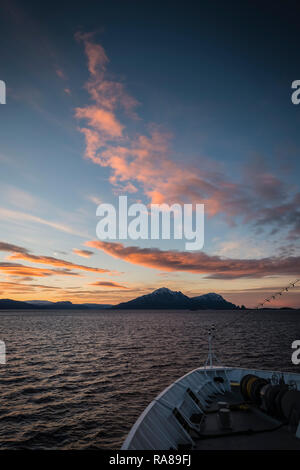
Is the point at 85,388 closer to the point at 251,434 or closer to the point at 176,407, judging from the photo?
the point at 176,407

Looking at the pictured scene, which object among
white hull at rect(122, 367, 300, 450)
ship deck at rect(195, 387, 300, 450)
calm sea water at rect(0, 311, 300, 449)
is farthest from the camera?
calm sea water at rect(0, 311, 300, 449)

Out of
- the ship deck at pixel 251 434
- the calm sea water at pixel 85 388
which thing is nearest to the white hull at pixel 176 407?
the ship deck at pixel 251 434

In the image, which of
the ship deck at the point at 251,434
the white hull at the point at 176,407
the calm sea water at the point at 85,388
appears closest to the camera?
the white hull at the point at 176,407

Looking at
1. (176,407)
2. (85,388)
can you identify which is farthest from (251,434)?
(85,388)

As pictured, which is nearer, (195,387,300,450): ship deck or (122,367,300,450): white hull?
(122,367,300,450): white hull

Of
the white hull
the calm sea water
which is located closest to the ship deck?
the white hull

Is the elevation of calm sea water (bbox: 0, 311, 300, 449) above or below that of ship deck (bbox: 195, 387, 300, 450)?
below

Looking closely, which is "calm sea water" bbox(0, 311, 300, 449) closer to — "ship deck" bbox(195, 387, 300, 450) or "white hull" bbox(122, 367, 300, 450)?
"white hull" bbox(122, 367, 300, 450)

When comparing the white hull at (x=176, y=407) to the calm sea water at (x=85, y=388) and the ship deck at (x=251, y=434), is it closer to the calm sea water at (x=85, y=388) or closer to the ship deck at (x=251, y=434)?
the ship deck at (x=251, y=434)

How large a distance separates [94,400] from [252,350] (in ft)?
127

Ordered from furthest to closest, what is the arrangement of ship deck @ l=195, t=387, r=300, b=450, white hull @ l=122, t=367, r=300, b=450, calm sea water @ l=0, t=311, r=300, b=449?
calm sea water @ l=0, t=311, r=300, b=449, ship deck @ l=195, t=387, r=300, b=450, white hull @ l=122, t=367, r=300, b=450
